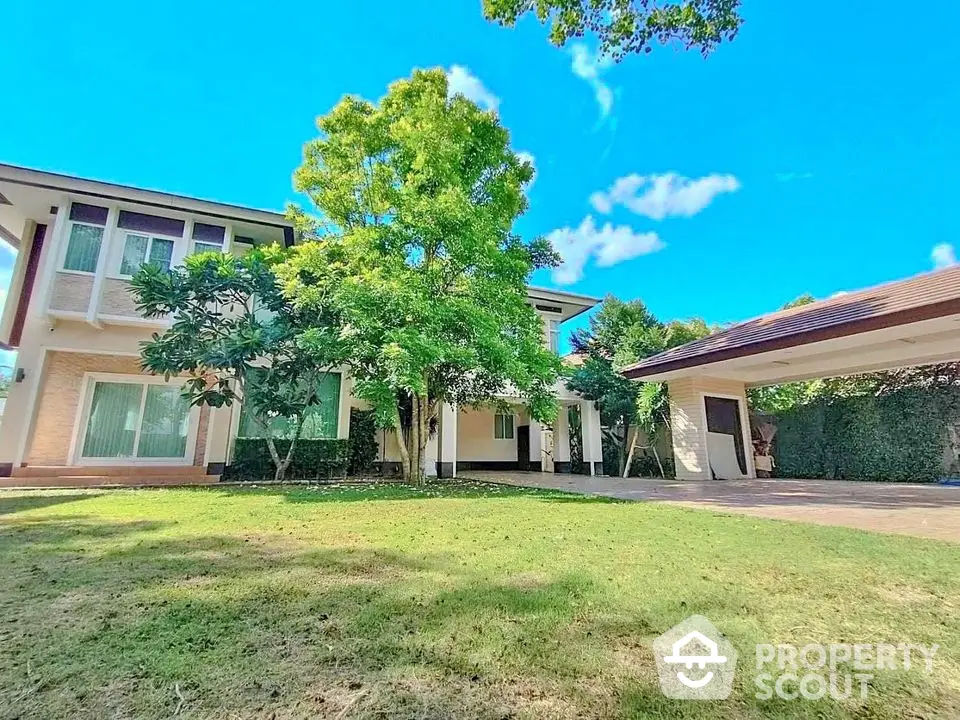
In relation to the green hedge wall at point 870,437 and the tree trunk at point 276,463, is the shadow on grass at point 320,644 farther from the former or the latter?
the green hedge wall at point 870,437

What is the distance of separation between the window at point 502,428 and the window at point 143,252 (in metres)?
12.8

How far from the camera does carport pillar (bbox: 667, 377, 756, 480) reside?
44.1 feet

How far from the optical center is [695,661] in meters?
1.95

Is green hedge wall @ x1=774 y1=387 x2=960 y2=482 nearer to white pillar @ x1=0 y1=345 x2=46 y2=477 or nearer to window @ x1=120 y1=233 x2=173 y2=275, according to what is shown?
window @ x1=120 y1=233 x2=173 y2=275

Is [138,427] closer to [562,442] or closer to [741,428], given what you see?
[562,442]

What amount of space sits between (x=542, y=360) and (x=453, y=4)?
721 cm

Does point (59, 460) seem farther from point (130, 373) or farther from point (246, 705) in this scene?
point (246, 705)

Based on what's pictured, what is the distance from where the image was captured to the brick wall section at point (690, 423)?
13.4 meters

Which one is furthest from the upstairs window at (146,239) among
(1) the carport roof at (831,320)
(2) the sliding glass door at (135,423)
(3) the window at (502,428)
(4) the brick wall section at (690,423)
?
(4) the brick wall section at (690,423)

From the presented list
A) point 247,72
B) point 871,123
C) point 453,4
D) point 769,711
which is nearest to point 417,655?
point 769,711

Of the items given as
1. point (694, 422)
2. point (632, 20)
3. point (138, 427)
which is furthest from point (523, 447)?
point (632, 20)

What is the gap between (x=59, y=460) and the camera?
11133mm

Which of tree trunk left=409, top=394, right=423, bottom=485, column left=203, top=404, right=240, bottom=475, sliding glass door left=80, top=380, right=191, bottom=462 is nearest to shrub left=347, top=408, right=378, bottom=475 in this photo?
tree trunk left=409, top=394, right=423, bottom=485

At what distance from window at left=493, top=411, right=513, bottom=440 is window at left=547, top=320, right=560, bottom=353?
12.6 feet
